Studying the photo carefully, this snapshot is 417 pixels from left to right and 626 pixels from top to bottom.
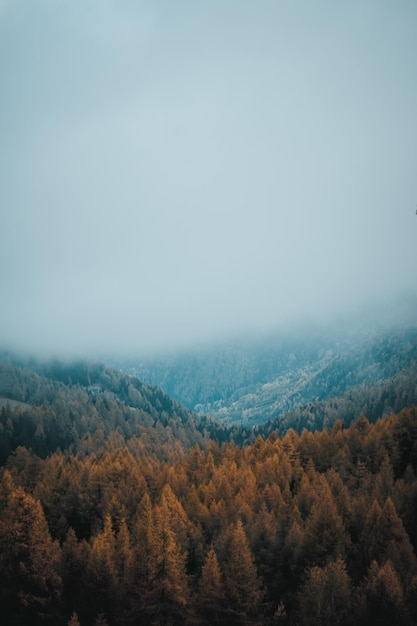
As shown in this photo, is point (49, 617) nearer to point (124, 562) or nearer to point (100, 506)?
point (124, 562)

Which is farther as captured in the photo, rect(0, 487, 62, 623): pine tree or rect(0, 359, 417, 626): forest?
rect(0, 487, 62, 623): pine tree

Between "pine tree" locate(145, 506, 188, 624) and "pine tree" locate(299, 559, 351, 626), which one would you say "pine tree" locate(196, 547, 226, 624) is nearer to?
"pine tree" locate(145, 506, 188, 624)

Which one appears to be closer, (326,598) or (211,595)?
(326,598)

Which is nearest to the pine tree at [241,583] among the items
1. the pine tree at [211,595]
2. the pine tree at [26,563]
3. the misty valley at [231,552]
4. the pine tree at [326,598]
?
the misty valley at [231,552]

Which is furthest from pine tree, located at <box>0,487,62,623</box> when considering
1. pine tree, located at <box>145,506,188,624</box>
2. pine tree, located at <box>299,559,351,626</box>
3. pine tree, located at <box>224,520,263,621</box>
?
pine tree, located at <box>299,559,351,626</box>

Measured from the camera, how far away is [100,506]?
95312 millimetres

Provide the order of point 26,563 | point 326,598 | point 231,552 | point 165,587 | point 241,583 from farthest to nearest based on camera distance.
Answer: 1. point 26,563
2. point 231,552
3. point 241,583
4. point 165,587
5. point 326,598

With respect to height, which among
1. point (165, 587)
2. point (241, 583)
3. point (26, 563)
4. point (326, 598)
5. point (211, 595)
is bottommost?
point (326, 598)

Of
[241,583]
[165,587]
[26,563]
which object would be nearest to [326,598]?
[241,583]

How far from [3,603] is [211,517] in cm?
3330

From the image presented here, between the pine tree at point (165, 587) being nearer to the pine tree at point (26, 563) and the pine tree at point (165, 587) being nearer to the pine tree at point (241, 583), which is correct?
the pine tree at point (241, 583)

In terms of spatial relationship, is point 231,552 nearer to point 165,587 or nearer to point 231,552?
point 231,552

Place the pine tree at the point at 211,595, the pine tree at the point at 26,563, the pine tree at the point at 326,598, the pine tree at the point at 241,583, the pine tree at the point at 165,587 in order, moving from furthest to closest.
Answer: the pine tree at the point at 26,563 → the pine tree at the point at 211,595 → the pine tree at the point at 241,583 → the pine tree at the point at 165,587 → the pine tree at the point at 326,598

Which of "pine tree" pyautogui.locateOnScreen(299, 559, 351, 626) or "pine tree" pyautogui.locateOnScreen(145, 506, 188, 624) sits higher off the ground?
"pine tree" pyautogui.locateOnScreen(145, 506, 188, 624)
